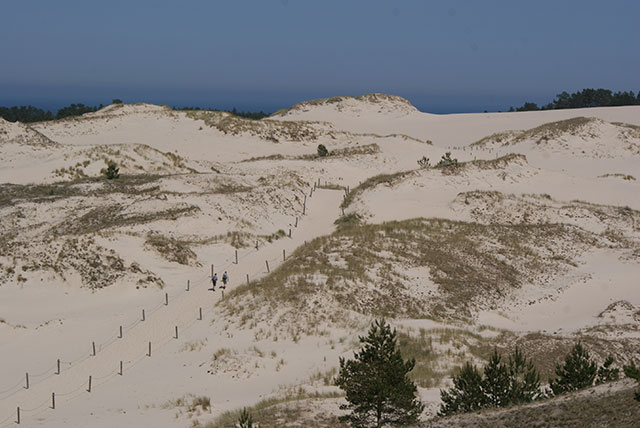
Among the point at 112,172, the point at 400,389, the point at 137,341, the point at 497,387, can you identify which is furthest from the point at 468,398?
the point at 112,172

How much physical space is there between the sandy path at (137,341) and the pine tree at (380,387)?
36.2ft

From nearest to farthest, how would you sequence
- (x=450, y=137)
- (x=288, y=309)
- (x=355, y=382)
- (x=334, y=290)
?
(x=355, y=382)
(x=288, y=309)
(x=334, y=290)
(x=450, y=137)

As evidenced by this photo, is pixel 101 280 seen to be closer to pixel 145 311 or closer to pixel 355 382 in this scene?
pixel 145 311

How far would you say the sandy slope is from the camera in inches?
944

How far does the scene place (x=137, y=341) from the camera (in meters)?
27.3

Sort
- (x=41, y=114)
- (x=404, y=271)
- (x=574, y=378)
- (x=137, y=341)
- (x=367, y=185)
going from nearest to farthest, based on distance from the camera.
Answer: (x=574, y=378) → (x=137, y=341) → (x=404, y=271) → (x=367, y=185) → (x=41, y=114)

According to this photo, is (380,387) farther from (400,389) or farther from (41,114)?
(41,114)

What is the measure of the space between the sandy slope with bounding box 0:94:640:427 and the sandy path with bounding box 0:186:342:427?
0.11 metres

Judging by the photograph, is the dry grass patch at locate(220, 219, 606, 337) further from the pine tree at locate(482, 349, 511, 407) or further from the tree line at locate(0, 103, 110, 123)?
the tree line at locate(0, 103, 110, 123)

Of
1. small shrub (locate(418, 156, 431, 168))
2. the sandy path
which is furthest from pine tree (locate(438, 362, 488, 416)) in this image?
small shrub (locate(418, 156, 431, 168))

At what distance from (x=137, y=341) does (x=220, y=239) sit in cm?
1384

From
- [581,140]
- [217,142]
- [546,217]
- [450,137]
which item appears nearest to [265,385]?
[546,217]

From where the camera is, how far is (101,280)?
32.7m

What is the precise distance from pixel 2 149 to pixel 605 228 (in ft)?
194
